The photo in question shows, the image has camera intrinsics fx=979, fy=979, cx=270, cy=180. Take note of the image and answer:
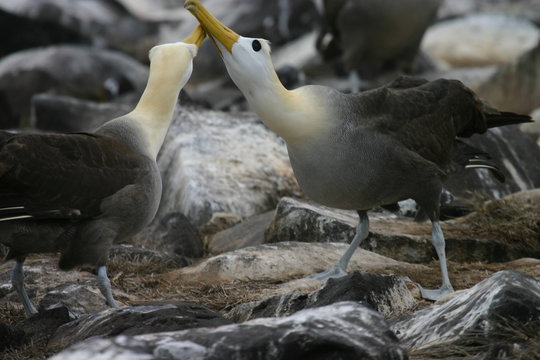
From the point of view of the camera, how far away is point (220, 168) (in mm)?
9180

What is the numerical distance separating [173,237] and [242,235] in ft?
1.94

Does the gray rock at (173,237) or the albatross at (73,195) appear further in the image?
the gray rock at (173,237)

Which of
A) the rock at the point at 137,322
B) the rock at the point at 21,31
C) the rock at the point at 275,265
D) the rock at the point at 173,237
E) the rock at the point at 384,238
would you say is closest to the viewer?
the rock at the point at 137,322

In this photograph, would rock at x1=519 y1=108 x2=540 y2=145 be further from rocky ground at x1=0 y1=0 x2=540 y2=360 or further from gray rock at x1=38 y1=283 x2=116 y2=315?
gray rock at x1=38 y1=283 x2=116 y2=315

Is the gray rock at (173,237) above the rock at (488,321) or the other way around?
the other way around

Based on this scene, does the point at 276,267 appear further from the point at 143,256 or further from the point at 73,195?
the point at 73,195

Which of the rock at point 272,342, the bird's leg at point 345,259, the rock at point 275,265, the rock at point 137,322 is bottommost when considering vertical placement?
the rock at point 275,265

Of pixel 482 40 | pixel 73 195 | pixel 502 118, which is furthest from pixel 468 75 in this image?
pixel 73 195

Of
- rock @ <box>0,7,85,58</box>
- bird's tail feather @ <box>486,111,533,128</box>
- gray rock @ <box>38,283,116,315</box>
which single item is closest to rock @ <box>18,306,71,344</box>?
gray rock @ <box>38,283,116,315</box>

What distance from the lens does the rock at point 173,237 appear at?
25.2 feet

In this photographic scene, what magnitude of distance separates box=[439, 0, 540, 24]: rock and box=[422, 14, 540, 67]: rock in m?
2.28

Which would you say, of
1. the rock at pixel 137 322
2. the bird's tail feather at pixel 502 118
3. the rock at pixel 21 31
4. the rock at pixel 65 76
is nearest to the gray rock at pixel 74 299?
the rock at pixel 137 322

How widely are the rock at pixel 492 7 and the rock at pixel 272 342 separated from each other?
1917 centimetres

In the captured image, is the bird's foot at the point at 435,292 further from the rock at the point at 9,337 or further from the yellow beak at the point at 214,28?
the rock at the point at 9,337
